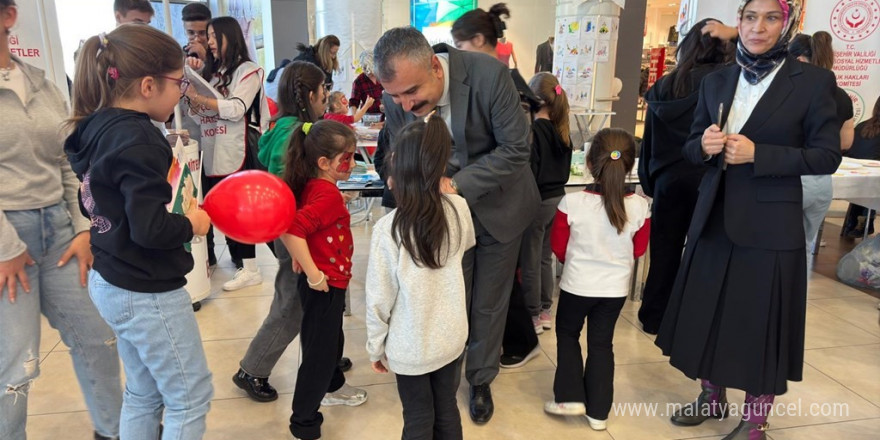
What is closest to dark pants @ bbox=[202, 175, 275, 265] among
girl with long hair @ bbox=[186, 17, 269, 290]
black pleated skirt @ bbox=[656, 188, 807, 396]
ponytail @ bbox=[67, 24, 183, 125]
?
girl with long hair @ bbox=[186, 17, 269, 290]

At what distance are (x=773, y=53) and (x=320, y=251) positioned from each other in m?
1.62

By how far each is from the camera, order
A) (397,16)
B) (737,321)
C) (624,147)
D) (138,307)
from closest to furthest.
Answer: (138,307) → (737,321) → (624,147) → (397,16)

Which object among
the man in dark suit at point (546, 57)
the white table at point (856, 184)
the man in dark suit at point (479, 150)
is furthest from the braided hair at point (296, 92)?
the man in dark suit at point (546, 57)

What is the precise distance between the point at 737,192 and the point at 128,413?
2020 mm

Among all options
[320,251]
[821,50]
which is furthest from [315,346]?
[821,50]

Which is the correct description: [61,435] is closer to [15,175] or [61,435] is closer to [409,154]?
[15,175]

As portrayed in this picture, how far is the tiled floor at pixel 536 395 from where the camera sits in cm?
228

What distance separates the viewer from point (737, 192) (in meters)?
1.91

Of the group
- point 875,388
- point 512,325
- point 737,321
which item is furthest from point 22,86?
point 875,388

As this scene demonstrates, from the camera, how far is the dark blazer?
6.47 feet

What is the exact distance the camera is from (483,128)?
2053 mm

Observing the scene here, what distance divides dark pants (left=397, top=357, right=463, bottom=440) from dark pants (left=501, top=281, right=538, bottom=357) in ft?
2.98

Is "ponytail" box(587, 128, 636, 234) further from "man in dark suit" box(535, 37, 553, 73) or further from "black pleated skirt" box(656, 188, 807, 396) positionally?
"man in dark suit" box(535, 37, 553, 73)

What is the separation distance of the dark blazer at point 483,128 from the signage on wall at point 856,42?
487cm
